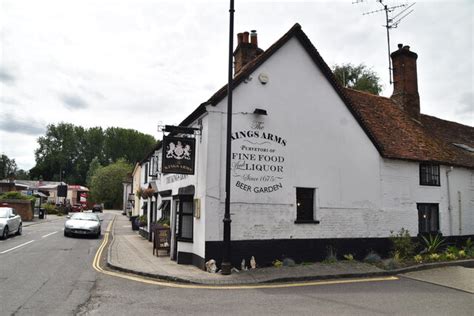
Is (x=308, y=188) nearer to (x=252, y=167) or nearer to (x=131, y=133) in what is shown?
(x=252, y=167)

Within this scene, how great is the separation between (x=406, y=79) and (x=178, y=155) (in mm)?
12858

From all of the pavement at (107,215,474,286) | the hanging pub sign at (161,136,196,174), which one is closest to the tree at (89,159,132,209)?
the pavement at (107,215,474,286)

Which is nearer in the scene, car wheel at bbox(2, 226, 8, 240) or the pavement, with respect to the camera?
the pavement

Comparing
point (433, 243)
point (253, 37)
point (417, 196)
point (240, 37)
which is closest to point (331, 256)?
point (433, 243)

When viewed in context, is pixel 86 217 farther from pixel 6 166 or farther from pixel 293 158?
pixel 6 166

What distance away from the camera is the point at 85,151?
103 meters

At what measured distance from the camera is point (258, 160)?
12.1m

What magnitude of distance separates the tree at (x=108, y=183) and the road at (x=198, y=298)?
225 feet

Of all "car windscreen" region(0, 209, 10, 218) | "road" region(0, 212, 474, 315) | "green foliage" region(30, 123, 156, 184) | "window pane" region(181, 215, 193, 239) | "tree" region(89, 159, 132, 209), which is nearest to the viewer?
"road" region(0, 212, 474, 315)

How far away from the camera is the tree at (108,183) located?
252 feet

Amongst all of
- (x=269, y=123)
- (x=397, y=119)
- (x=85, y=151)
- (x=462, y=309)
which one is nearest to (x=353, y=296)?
(x=462, y=309)

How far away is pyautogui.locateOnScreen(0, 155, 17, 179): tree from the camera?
11312cm

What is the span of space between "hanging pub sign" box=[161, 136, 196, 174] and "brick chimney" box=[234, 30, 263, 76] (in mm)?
4622

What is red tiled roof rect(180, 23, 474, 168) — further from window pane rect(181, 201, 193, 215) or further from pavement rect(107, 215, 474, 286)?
pavement rect(107, 215, 474, 286)
